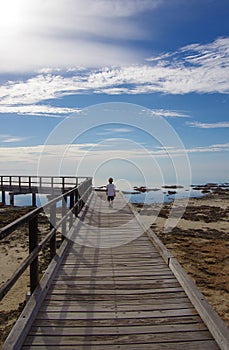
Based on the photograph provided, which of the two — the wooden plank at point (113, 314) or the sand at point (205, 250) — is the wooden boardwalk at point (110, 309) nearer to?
the wooden plank at point (113, 314)

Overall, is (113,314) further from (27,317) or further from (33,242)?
(33,242)

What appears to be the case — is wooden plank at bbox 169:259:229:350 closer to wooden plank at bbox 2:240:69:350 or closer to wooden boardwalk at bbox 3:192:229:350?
wooden boardwalk at bbox 3:192:229:350

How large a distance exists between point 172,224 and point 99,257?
1227 cm

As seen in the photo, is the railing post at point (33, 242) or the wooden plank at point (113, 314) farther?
the railing post at point (33, 242)

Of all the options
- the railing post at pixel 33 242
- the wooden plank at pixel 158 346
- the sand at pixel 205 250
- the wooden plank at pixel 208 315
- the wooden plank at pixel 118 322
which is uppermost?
the railing post at pixel 33 242

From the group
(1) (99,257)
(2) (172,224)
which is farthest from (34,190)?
(1) (99,257)

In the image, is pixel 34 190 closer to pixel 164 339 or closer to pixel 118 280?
pixel 118 280

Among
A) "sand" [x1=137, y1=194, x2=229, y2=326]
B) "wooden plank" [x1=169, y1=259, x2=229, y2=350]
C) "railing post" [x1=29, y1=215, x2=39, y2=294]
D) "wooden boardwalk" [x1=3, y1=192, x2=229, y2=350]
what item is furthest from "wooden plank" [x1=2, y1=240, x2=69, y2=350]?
"sand" [x1=137, y1=194, x2=229, y2=326]

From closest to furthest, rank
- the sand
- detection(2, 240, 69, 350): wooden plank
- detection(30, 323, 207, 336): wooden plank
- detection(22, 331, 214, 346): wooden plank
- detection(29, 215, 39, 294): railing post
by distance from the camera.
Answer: detection(2, 240, 69, 350): wooden plank
detection(22, 331, 214, 346): wooden plank
detection(30, 323, 207, 336): wooden plank
detection(29, 215, 39, 294): railing post
the sand

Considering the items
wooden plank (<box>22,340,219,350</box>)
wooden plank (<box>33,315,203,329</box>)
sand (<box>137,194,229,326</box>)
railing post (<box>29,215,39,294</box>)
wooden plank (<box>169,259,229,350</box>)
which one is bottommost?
sand (<box>137,194,229,326</box>)

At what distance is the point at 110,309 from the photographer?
3.76 metres

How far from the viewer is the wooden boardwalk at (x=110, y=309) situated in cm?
307

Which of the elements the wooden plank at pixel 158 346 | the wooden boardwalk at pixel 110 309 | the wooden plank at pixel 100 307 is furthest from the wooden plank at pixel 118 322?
the wooden plank at pixel 158 346

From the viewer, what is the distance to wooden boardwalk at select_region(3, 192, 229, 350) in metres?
3.07
